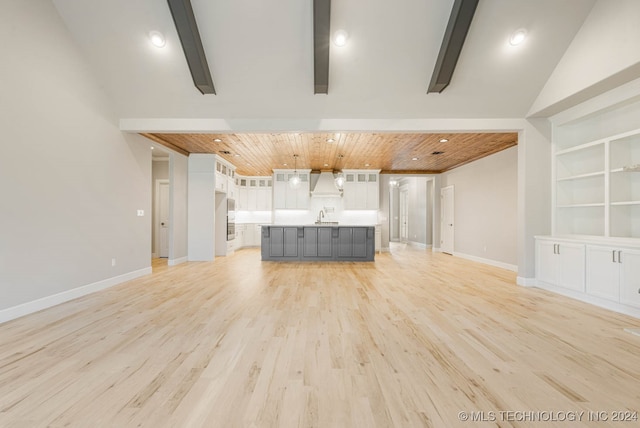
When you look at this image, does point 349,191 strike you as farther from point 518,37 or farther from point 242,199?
point 518,37

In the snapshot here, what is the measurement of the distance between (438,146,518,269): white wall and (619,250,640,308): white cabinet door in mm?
2979

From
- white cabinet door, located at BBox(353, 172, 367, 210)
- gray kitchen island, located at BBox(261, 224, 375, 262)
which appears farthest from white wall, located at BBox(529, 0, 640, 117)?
white cabinet door, located at BBox(353, 172, 367, 210)

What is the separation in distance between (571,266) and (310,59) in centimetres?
492

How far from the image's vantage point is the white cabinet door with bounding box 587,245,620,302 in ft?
11.5

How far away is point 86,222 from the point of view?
4.18 metres

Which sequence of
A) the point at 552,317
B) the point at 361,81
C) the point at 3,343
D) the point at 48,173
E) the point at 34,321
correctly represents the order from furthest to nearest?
1. the point at 361,81
2. the point at 48,173
3. the point at 552,317
4. the point at 34,321
5. the point at 3,343

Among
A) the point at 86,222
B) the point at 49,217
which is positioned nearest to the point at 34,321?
the point at 49,217

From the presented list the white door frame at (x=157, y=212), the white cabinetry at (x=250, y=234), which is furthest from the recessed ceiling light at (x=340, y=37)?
the white cabinetry at (x=250, y=234)

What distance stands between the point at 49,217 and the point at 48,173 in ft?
1.85

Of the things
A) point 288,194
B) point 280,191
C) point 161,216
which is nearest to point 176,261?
point 161,216

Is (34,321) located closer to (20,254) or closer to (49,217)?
(20,254)

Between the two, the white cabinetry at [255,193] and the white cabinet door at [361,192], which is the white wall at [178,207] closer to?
the white cabinetry at [255,193]

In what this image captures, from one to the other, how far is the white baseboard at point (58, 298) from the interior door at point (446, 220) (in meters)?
8.82

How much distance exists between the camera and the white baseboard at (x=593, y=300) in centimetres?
336
